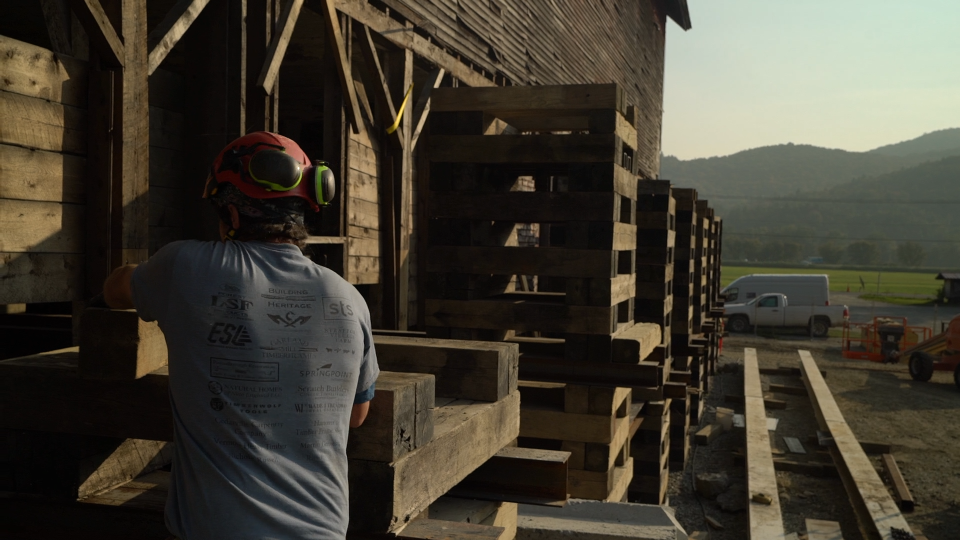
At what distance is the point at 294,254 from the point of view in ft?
7.30

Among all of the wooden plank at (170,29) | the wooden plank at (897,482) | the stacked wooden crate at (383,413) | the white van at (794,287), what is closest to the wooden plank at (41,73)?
the wooden plank at (170,29)

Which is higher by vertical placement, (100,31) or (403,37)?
(403,37)

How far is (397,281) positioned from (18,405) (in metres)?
5.53

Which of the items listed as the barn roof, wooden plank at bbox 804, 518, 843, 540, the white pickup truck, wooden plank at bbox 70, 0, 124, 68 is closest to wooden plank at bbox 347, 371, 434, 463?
wooden plank at bbox 70, 0, 124, 68

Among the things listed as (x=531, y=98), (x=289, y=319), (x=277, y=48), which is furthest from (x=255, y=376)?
(x=277, y=48)

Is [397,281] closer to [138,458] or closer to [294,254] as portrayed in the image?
[138,458]

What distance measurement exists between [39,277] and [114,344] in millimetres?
1983

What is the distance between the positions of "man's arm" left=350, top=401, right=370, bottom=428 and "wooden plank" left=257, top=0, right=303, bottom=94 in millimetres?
3934

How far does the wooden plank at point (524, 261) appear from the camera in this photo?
532 centimetres

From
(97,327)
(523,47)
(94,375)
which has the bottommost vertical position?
(94,375)

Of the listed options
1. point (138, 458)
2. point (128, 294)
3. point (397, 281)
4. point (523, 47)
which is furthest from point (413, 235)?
point (128, 294)

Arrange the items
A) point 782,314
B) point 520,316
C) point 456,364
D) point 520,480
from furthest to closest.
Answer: point 782,314 < point 520,316 < point 520,480 < point 456,364

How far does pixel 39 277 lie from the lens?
4.12 m

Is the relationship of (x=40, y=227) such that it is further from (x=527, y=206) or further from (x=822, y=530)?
A: (x=822, y=530)
